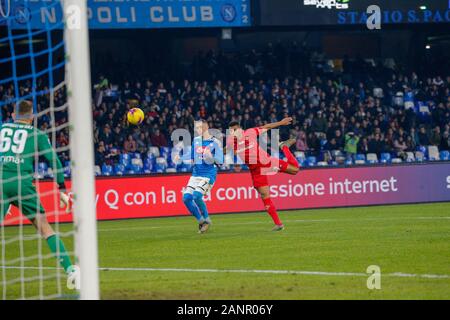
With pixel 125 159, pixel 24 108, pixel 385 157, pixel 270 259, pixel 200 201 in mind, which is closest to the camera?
pixel 24 108

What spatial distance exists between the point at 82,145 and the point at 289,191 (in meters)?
16.3

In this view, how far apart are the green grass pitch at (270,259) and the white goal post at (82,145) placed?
1477mm

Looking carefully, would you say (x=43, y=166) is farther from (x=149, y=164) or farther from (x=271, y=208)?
(x=271, y=208)

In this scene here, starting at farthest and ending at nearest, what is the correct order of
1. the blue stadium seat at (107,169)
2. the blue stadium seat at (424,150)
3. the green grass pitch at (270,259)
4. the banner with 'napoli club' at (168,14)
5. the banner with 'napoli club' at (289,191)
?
the blue stadium seat at (424,150), the banner with 'napoli club' at (168,14), the blue stadium seat at (107,169), the banner with 'napoli club' at (289,191), the green grass pitch at (270,259)

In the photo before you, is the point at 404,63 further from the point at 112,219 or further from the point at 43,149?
the point at 43,149

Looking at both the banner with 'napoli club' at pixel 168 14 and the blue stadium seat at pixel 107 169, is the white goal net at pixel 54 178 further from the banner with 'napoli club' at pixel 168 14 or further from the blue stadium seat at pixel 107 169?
the banner with 'napoli club' at pixel 168 14

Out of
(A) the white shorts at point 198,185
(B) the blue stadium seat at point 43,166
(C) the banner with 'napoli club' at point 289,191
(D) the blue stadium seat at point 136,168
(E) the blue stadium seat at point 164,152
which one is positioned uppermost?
(E) the blue stadium seat at point 164,152

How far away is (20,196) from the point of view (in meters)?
11.3

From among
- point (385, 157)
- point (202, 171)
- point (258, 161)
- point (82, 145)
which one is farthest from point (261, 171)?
point (385, 157)

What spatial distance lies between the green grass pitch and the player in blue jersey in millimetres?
429

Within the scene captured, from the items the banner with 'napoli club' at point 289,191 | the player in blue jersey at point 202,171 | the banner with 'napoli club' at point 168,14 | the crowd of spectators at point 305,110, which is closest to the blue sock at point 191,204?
the player in blue jersey at point 202,171

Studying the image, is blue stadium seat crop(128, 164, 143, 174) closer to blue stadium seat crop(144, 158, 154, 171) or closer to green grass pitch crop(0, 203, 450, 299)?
blue stadium seat crop(144, 158, 154, 171)

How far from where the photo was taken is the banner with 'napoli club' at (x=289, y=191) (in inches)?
911

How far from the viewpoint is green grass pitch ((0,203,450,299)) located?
1039cm
